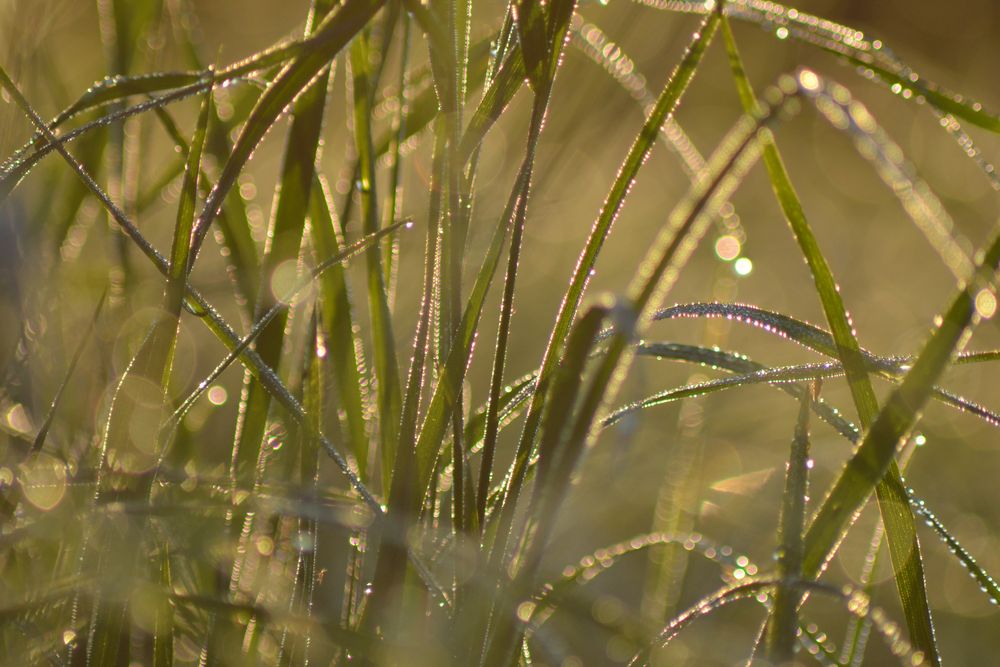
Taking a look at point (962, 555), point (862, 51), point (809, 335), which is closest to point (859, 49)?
point (862, 51)

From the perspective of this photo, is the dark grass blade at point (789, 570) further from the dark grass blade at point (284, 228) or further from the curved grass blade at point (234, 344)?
the dark grass blade at point (284, 228)

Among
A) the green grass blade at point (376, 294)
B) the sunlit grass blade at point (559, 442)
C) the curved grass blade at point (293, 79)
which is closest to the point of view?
the sunlit grass blade at point (559, 442)

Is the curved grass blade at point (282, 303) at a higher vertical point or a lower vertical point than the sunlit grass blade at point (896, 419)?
higher

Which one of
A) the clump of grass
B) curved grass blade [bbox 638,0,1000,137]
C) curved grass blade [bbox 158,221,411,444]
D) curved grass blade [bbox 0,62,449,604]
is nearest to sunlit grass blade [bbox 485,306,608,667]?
the clump of grass

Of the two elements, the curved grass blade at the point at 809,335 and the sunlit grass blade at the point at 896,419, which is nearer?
the sunlit grass blade at the point at 896,419

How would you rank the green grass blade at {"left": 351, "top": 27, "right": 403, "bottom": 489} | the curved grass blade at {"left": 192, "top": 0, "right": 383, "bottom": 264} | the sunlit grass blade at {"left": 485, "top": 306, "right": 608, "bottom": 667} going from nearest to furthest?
the sunlit grass blade at {"left": 485, "top": 306, "right": 608, "bottom": 667}, the curved grass blade at {"left": 192, "top": 0, "right": 383, "bottom": 264}, the green grass blade at {"left": 351, "top": 27, "right": 403, "bottom": 489}

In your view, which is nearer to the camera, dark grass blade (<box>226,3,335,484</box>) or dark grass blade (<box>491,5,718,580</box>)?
dark grass blade (<box>491,5,718,580</box>)

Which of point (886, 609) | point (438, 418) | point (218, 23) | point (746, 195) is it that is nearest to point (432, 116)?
point (438, 418)

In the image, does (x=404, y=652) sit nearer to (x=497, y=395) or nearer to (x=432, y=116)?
(x=497, y=395)

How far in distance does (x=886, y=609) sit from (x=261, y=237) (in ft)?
3.62

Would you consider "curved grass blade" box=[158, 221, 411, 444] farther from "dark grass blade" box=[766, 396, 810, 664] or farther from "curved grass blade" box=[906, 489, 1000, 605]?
"curved grass blade" box=[906, 489, 1000, 605]

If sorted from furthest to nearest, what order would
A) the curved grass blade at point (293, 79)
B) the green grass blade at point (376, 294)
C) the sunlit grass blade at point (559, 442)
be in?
1. the green grass blade at point (376, 294)
2. the curved grass blade at point (293, 79)
3. the sunlit grass blade at point (559, 442)

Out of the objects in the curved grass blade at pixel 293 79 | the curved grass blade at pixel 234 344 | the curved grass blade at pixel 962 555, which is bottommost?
the curved grass blade at pixel 962 555

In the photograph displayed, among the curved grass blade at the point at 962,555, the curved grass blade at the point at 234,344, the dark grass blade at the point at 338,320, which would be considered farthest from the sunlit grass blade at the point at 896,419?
the dark grass blade at the point at 338,320
